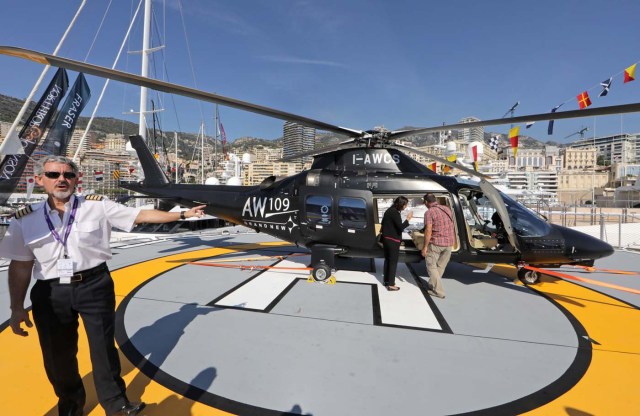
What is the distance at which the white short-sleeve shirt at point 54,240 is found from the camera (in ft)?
6.87

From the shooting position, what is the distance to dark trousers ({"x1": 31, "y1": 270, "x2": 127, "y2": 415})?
6.86 ft

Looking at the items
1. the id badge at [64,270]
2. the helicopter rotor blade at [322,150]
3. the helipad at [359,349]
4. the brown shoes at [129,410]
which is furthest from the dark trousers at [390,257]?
the id badge at [64,270]

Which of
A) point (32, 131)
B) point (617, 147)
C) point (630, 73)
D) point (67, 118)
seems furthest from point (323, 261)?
point (617, 147)

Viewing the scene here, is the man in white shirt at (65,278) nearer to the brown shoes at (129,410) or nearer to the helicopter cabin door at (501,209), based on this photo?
the brown shoes at (129,410)

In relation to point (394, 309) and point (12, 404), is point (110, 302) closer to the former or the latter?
point (12, 404)

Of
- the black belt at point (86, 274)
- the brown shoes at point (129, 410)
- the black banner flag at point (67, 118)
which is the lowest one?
the brown shoes at point (129, 410)

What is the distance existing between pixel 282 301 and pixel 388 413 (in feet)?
9.17

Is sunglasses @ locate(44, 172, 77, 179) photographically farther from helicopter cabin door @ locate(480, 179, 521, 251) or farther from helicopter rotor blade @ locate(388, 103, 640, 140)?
helicopter cabin door @ locate(480, 179, 521, 251)

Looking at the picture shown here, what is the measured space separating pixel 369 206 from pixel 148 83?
4.20 m

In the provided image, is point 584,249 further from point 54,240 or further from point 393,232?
point 54,240

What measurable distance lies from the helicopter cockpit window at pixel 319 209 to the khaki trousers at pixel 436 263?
2092 mm

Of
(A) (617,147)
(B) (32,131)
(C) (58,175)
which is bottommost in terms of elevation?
(C) (58,175)

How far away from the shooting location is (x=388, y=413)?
260 centimetres

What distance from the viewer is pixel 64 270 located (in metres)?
2.08
